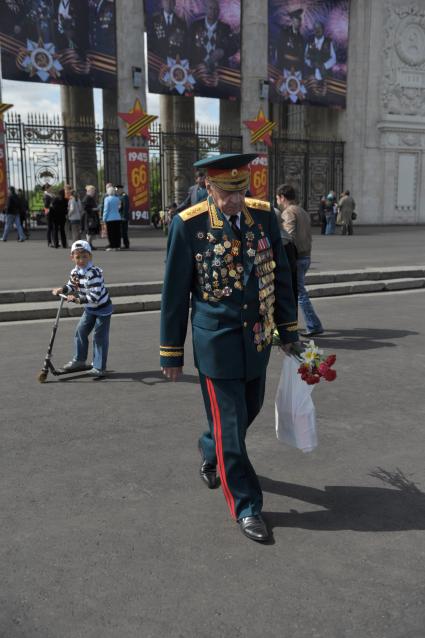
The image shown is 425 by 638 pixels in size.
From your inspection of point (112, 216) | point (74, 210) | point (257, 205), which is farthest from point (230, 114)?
point (257, 205)

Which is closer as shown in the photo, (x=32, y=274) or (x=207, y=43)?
(x=32, y=274)

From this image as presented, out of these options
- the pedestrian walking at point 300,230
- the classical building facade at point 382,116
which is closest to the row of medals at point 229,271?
the pedestrian walking at point 300,230

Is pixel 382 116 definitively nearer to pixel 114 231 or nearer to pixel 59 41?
pixel 59 41

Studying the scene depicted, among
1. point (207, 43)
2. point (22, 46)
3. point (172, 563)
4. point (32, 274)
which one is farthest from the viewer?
point (207, 43)

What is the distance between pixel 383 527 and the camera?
10.3 feet

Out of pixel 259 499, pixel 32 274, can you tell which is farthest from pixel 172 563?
pixel 32 274

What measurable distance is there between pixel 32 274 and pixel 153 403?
733cm

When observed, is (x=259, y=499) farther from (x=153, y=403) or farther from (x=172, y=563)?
(x=153, y=403)

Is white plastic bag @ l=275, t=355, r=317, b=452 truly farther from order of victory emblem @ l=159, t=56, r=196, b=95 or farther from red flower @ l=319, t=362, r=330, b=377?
order of victory emblem @ l=159, t=56, r=196, b=95

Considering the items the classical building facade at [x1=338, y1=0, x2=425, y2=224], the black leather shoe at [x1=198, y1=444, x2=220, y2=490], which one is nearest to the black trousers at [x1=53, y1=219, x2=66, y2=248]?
the black leather shoe at [x1=198, y1=444, x2=220, y2=490]

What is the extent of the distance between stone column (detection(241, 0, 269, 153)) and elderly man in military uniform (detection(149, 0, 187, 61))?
120 inches

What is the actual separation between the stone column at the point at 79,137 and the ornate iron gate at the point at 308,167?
28.4 feet

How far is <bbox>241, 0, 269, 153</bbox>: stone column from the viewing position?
26656 mm

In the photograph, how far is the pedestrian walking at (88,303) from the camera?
5.82 m
